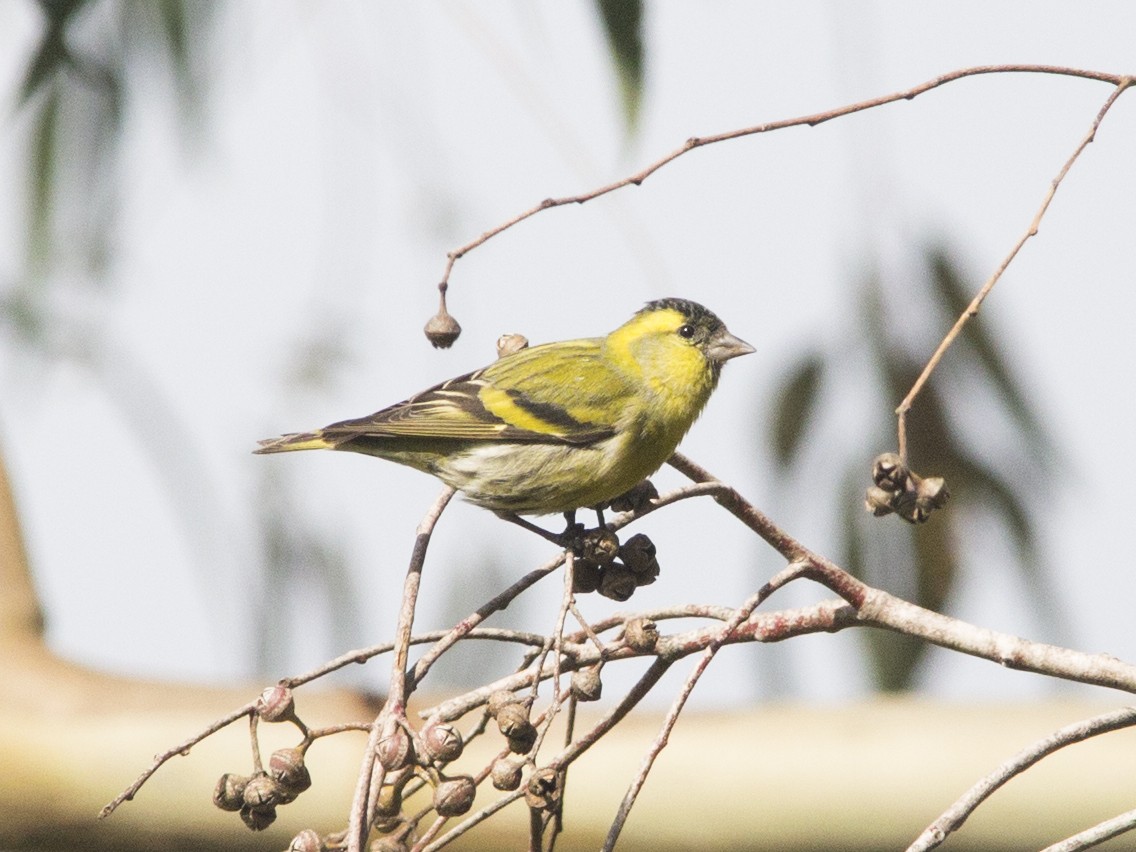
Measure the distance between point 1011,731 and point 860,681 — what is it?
0.82m

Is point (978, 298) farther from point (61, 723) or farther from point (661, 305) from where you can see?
point (61, 723)

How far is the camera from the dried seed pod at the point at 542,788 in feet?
4.29

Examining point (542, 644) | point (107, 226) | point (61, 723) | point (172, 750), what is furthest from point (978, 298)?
point (107, 226)

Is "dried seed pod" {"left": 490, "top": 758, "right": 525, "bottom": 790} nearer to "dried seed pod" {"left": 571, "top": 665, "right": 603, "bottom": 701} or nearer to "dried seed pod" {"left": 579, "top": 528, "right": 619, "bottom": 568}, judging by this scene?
"dried seed pod" {"left": 571, "top": 665, "right": 603, "bottom": 701}

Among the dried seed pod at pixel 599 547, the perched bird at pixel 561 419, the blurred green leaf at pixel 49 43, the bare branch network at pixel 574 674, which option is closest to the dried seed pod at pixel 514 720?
the bare branch network at pixel 574 674

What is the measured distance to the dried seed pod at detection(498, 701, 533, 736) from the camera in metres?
1.37

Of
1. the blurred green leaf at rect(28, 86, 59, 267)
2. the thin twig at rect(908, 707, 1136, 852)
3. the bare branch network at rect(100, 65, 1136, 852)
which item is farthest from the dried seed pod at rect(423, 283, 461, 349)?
the blurred green leaf at rect(28, 86, 59, 267)

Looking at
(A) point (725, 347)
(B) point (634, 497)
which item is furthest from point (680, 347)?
(B) point (634, 497)

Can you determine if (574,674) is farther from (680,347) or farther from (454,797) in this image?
(680,347)

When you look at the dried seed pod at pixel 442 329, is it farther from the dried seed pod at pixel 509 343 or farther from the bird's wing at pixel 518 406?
the bird's wing at pixel 518 406

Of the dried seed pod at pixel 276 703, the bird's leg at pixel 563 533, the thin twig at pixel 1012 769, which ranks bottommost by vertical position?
the thin twig at pixel 1012 769

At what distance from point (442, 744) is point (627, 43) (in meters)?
1.32

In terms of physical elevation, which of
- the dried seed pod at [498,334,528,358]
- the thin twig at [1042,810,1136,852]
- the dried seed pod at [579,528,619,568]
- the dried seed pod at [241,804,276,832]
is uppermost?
the dried seed pod at [498,334,528,358]

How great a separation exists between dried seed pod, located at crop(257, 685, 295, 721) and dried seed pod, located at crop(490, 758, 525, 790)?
224mm
